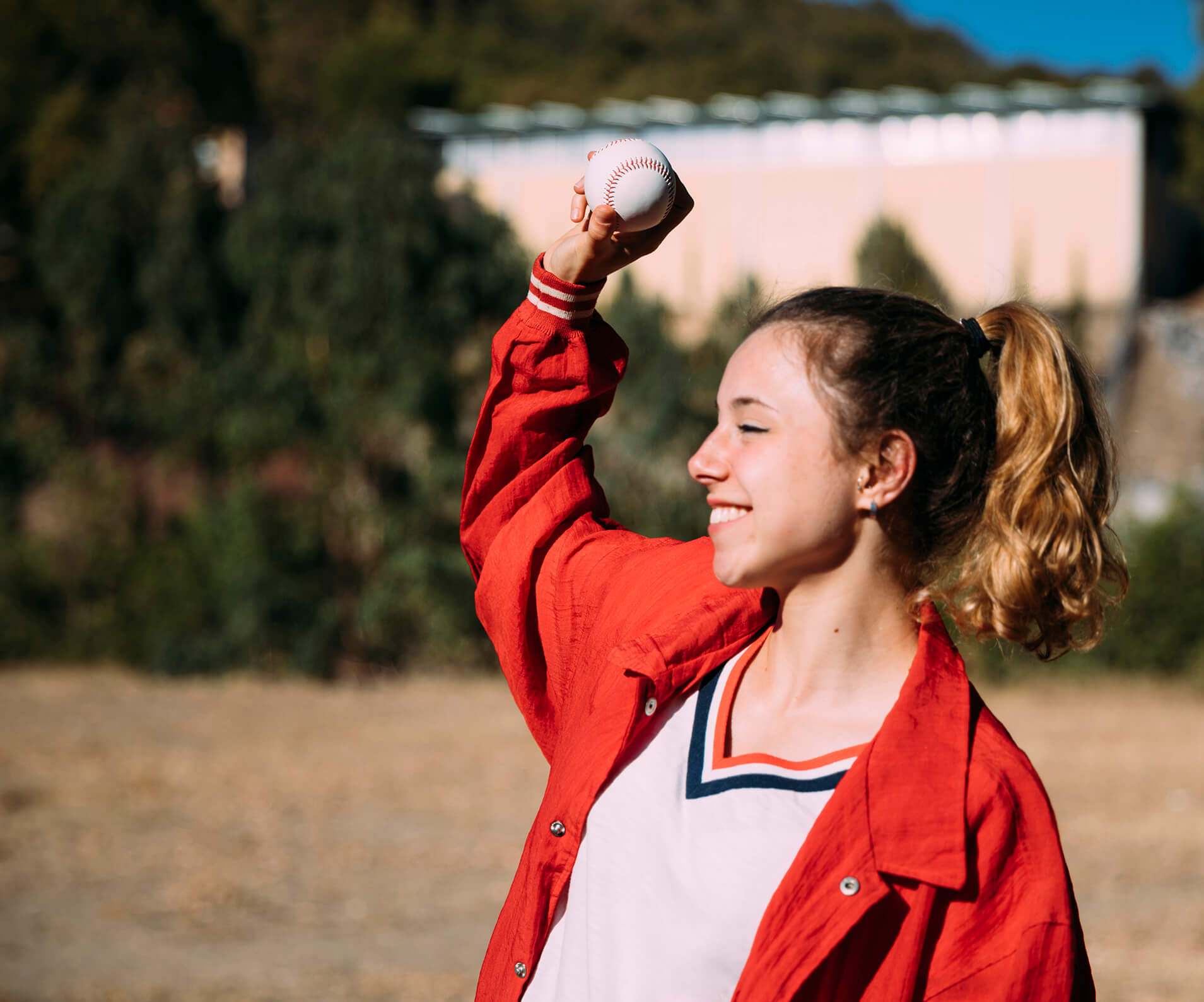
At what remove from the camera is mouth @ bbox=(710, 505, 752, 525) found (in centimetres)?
156

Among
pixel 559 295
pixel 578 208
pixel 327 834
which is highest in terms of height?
pixel 578 208

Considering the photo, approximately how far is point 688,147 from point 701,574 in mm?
21767

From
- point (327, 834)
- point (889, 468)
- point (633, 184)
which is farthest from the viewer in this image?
point (327, 834)

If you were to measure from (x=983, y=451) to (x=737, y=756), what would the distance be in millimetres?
498

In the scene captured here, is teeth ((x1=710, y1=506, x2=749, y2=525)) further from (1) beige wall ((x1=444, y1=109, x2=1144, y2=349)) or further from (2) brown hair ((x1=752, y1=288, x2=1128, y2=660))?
(1) beige wall ((x1=444, y1=109, x2=1144, y2=349))

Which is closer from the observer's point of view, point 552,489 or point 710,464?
point 710,464

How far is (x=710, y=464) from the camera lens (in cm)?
158

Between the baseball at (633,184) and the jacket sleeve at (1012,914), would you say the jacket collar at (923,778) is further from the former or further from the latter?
the baseball at (633,184)

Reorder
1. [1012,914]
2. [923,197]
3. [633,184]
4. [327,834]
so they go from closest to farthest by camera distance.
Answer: [1012,914], [633,184], [327,834], [923,197]

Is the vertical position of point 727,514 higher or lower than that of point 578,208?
lower

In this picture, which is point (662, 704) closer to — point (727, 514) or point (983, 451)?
point (727, 514)

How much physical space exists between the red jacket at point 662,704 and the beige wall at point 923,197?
1868 cm

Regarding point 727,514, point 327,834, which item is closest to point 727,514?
point 727,514

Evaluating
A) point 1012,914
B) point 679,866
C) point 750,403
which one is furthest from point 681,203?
point 1012,914
